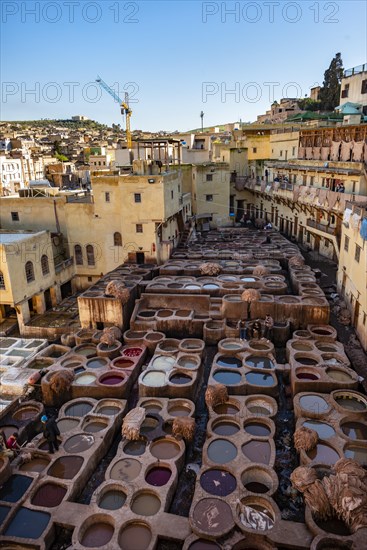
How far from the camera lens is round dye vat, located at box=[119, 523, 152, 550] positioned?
1082cm

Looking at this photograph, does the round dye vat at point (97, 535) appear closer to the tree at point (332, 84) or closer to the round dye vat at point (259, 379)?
the round dye vat at point (259, 379)

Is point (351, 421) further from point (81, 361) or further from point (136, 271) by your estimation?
point (136, 271)

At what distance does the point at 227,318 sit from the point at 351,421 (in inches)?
352

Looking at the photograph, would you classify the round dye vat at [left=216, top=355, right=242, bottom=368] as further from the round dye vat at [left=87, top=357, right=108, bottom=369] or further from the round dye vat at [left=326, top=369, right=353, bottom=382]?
the round dye vat at [left=87, top=357, right=108, bottom=369]

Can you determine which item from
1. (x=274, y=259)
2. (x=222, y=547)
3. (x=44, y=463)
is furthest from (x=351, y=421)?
(x=274, y=259)

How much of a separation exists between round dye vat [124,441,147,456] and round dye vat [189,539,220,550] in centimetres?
411

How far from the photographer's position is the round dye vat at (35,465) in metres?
13.9

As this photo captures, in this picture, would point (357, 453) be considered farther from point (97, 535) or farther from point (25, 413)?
point (25, 413)

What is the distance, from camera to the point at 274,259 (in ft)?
98.9

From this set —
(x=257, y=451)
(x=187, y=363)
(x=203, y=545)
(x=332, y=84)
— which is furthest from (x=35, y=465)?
(x=332, y=84)

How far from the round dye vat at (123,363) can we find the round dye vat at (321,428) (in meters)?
8.36

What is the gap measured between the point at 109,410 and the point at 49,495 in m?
4.64

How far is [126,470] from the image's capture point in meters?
13.4

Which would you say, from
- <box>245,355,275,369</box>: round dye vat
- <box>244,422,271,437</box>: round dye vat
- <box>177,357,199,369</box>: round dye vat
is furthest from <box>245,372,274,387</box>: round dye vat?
<box>177,357,199,369</box>: round dye vat
